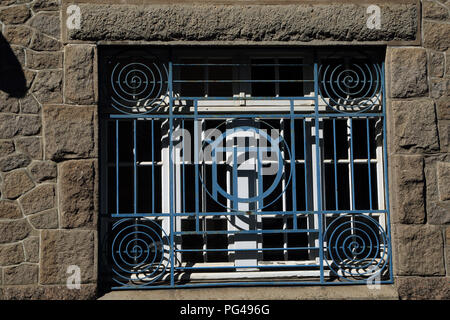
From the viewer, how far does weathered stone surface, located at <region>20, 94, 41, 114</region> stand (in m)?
4.11

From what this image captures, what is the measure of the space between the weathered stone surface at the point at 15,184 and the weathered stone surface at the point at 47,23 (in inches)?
46.3

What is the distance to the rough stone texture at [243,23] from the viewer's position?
13.7ft

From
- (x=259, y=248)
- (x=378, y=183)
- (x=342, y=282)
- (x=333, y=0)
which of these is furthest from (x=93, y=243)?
(x=333, y=0)

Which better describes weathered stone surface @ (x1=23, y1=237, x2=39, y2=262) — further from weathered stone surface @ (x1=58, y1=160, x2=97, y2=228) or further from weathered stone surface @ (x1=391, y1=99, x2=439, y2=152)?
weathered stone surface @ (x1=391, y1=99, x2=439, y2=152)

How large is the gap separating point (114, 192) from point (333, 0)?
8.34ft

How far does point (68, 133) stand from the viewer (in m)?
4.10

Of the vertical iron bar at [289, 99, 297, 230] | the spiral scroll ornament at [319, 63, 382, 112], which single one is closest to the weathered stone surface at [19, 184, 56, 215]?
the vertical iron bar at [289, 99, 297, 230]

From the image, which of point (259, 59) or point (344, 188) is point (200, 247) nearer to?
point (344, 188)

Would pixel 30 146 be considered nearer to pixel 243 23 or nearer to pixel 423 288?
pixel 243 23

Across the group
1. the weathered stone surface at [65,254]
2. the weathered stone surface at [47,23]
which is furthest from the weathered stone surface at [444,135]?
the weathered stone surface at [47,23]

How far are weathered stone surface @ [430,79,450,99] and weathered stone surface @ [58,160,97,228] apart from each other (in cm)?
294

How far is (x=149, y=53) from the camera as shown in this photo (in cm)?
431

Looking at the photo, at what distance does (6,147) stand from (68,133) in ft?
1.68

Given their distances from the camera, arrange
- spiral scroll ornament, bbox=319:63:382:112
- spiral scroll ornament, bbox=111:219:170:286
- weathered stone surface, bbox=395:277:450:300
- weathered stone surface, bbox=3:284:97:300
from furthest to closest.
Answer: spiral scroll ornament, bbox=319:63:382:112 < spiral scroll ornament, bbox=111:219:170:286 < weathered stone surface, bbox=395:277:450:300 < weathered stone surface, bbox=3:284:97:300
